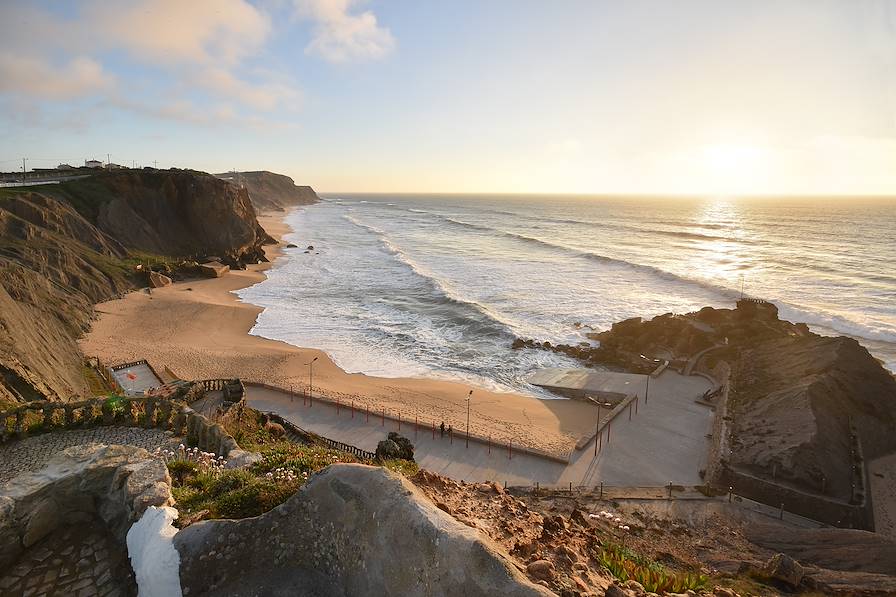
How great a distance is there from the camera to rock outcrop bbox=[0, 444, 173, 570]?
8.19 m

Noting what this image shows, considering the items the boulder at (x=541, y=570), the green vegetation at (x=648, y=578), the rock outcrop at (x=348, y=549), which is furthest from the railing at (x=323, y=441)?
the rock outcrop at (x=348, y=549)

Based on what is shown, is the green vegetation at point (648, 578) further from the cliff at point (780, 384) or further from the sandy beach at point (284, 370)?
the cliff at point (780, 384)

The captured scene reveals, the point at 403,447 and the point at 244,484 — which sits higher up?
the point at 244,484

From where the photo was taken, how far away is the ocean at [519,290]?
1474 inches

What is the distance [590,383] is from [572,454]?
30.8 ft

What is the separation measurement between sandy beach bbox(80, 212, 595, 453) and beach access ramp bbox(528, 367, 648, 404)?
4.06 feet

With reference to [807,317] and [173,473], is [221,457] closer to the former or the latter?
[173,473]

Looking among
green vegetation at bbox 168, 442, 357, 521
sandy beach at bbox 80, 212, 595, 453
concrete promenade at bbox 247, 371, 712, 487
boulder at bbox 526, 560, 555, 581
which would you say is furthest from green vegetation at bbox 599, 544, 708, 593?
sandy beach at bbox 80, 212, 595, 453

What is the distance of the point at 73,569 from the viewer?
7.89m

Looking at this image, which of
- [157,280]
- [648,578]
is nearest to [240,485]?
[648,578]

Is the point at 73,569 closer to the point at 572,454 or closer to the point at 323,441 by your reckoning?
the point at 323,441

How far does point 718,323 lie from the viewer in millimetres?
37750

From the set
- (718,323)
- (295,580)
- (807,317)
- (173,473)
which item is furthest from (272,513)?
(807,317)

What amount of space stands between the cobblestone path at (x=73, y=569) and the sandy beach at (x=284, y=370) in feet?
59.0
